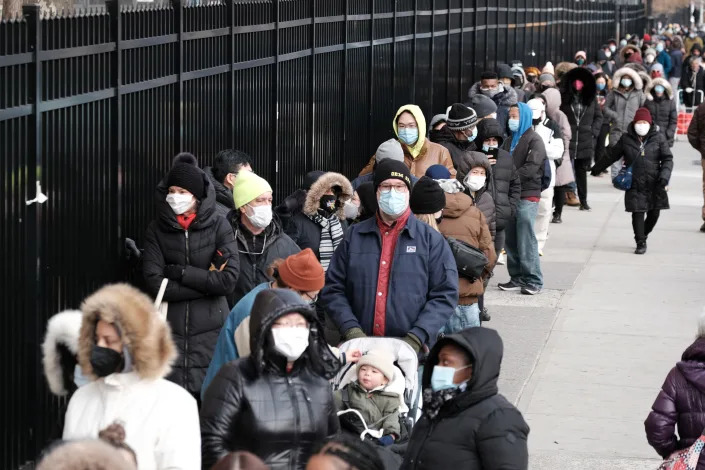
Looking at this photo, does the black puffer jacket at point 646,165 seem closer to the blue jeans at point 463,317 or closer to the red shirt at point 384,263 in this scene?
the blue jeans at point 463,317

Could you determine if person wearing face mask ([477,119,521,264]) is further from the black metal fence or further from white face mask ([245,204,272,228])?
white face mask ([245,204,272,228])

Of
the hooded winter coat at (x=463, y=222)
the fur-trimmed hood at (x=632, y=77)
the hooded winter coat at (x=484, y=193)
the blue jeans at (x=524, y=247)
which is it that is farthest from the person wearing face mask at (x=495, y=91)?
the fur-trimmed hood at (x=632, y=77)

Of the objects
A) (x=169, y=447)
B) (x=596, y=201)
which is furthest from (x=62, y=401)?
(x=596, y=201)

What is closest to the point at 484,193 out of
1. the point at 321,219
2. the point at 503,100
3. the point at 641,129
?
the point at 321,219

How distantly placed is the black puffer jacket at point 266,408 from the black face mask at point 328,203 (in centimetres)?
409

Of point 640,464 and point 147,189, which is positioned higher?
point 147,189

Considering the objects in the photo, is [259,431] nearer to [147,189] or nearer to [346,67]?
[147,189]

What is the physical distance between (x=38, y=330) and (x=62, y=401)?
1.68ft

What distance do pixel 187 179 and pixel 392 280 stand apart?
1207mm

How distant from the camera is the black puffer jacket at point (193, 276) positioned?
823 cm

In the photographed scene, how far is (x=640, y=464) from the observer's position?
30.1ft

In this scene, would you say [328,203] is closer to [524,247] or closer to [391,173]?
[391,173]

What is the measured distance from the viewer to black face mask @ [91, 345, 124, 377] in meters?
5.24

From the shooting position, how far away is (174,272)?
827cm
